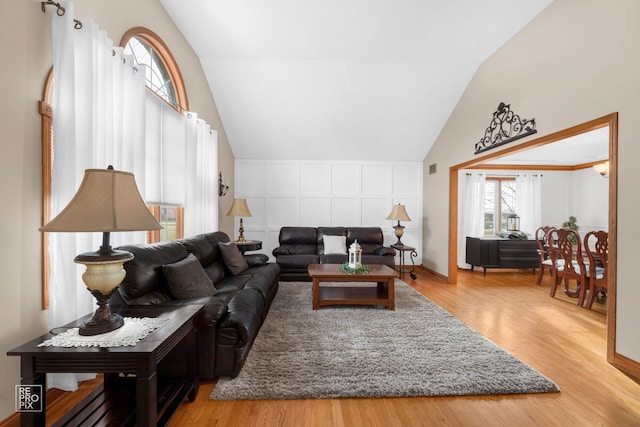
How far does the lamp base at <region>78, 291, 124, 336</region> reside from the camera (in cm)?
127

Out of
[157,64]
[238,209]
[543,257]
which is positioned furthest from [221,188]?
[543,257]

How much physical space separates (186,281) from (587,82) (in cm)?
378

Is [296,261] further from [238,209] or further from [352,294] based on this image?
[352,294]

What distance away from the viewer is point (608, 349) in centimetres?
219

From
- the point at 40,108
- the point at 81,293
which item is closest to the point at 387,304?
the point at 81,293

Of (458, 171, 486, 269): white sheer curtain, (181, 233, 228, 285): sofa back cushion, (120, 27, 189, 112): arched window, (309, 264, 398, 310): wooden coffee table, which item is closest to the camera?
(120, 27, 189, 112): arched window

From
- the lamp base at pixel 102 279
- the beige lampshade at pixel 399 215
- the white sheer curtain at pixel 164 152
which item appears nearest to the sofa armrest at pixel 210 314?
the lamp base at pixel 102 279

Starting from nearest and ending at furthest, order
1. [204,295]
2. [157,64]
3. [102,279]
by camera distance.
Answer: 1. [102,279]
2. [204,295]
3. [157,64]

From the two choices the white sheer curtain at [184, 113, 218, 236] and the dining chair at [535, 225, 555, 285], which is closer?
the white sheer curtain at [184, 113, 218, 236]

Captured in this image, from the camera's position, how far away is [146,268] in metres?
2.00

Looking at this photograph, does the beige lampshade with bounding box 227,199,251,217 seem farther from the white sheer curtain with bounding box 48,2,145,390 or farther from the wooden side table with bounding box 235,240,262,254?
the white sheer curtain with bounding box 48,2,145,390

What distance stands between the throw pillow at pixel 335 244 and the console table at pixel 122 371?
3.48 metres

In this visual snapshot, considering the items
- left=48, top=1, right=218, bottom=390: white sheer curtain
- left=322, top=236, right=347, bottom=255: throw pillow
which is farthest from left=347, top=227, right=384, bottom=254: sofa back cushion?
left=48, top=1, right=218, bottom=390: white sheer curtain

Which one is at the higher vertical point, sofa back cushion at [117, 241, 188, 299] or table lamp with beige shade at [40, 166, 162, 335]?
table lamp with beige shade at [40, 166, 162, 335]
